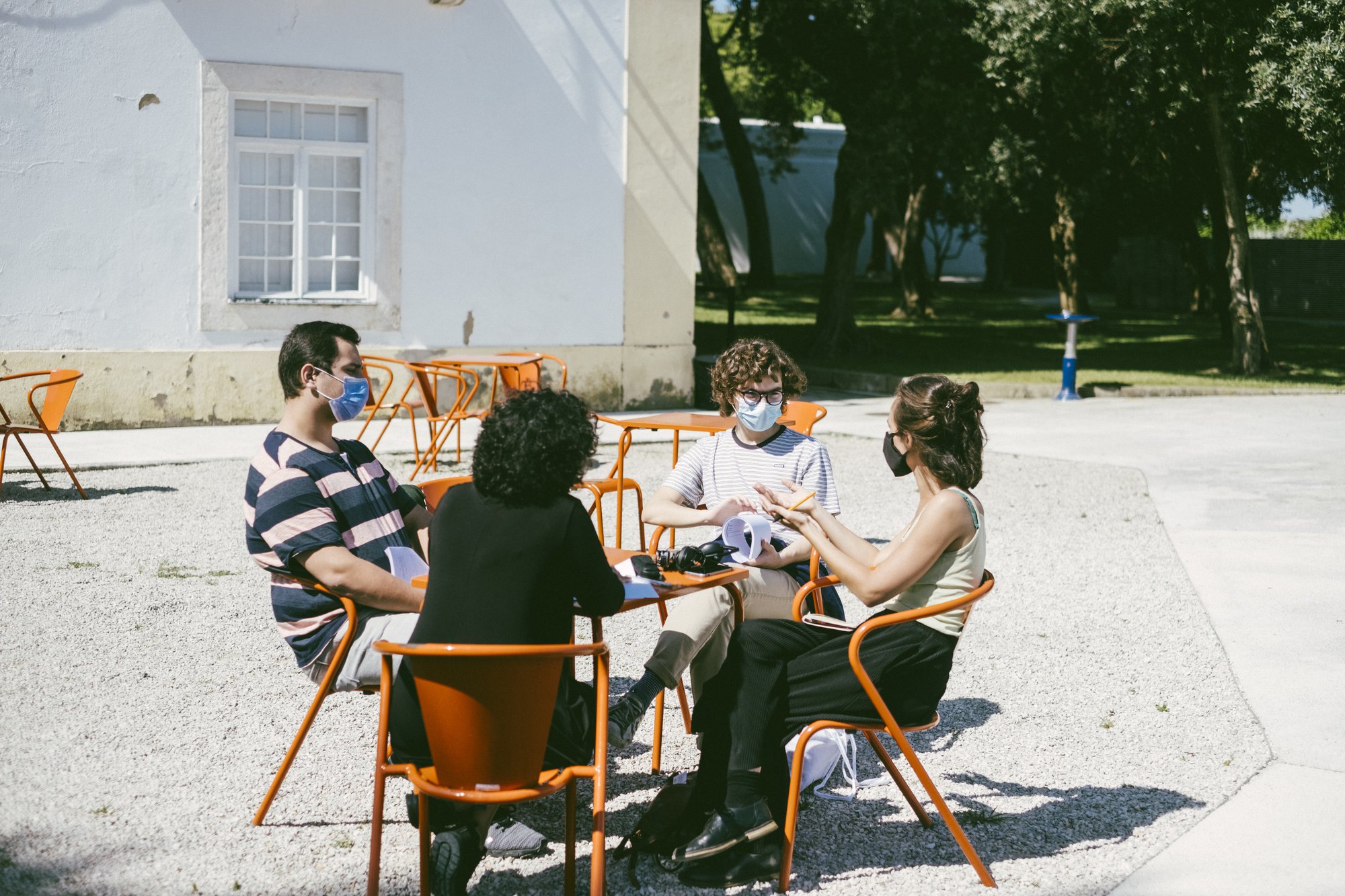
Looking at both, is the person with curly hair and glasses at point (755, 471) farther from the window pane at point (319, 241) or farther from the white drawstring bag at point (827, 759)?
the window pane at point (319, 241)

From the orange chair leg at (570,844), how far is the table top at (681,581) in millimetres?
483

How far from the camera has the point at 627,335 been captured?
13.2 m

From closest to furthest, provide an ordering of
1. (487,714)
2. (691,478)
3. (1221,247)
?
(487,714) < (691,478) < (1221,247)

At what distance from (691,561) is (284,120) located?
9.51m

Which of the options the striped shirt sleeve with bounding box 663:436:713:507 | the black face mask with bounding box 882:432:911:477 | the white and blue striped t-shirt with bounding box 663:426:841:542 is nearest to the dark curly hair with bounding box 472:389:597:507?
the black face mask with bounding box 882:432:911:477

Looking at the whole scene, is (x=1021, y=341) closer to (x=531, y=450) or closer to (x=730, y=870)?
(x=730, y=870)

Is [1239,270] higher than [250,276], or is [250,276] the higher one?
[1239,270]

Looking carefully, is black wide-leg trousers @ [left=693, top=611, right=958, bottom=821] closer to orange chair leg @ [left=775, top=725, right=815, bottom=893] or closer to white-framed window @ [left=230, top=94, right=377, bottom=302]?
orange chair leg @ [left=775, top=725, right=815, bottom=893]

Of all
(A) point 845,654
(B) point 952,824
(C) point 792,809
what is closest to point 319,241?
(A) point 845,654

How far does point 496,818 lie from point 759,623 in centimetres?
88

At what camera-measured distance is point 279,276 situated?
40.0 feet

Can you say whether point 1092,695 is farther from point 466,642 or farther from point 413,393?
point 413,393

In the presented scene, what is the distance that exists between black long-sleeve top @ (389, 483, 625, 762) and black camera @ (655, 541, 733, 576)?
1.63 feet

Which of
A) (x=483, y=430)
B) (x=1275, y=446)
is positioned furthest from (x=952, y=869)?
(x=1275, y=446)
